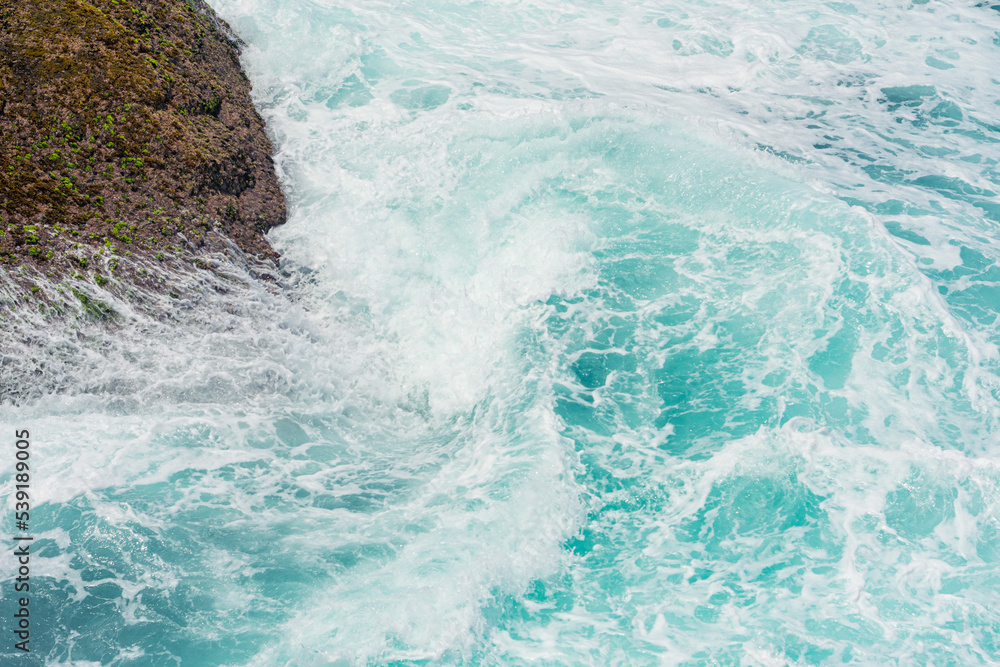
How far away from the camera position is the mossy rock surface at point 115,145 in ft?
21.0

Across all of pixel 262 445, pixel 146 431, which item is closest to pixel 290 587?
pixel 262 445

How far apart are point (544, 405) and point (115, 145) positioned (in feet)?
19.1

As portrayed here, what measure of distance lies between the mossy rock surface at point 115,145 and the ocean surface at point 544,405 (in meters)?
0.73

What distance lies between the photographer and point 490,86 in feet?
34.3

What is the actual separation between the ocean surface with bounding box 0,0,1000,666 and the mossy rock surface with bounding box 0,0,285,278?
2.41 ft

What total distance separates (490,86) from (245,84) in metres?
4.01

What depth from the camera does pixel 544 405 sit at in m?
6.34

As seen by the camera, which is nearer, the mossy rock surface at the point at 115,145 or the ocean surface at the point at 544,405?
the ocean surface at the point at 544,405

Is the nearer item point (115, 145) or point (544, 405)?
point (544, 405)

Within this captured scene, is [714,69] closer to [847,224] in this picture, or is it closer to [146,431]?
[847,224]

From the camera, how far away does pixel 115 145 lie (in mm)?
7035

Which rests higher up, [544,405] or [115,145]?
[115,145]

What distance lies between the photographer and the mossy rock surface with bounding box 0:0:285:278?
6.41m

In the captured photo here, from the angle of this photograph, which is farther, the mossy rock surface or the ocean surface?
the mossy rock surface
